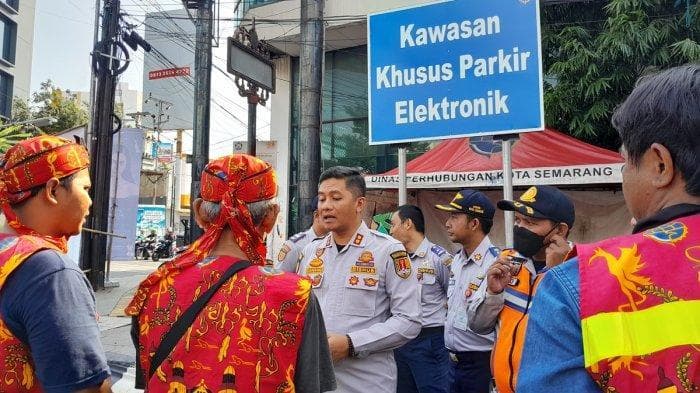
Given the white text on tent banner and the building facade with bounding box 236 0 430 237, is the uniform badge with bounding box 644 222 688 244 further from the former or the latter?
the building facade with bounding box 236 0 430 237

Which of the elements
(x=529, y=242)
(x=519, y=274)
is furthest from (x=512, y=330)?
(x=529, y=242)

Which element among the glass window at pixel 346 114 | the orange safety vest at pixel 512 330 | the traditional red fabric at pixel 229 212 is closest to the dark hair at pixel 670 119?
the traditional red fabric at pixel 229 212

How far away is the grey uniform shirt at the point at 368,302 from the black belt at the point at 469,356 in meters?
1.13

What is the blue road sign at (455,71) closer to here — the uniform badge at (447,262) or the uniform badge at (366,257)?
the uniform badge at (447,262)

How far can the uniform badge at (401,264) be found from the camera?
246 cm

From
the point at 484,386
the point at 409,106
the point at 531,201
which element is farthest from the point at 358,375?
the point at 409,106

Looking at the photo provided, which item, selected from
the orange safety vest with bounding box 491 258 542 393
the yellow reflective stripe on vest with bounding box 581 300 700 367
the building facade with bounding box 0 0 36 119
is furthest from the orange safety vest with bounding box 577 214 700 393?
the building facade with bounding box 0 0 36 119

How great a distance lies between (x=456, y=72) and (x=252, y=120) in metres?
3.57

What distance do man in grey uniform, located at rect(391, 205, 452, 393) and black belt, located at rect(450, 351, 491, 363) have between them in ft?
1.27

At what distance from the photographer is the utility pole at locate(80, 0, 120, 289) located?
977 centimetres

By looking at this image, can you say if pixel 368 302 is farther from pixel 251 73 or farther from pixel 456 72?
pixel 251 73

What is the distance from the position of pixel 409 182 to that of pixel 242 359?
6277mm

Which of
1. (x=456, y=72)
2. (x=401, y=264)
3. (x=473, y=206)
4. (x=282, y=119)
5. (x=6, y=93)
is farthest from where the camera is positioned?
(x=6, y=93)

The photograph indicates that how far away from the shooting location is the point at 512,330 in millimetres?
2258
